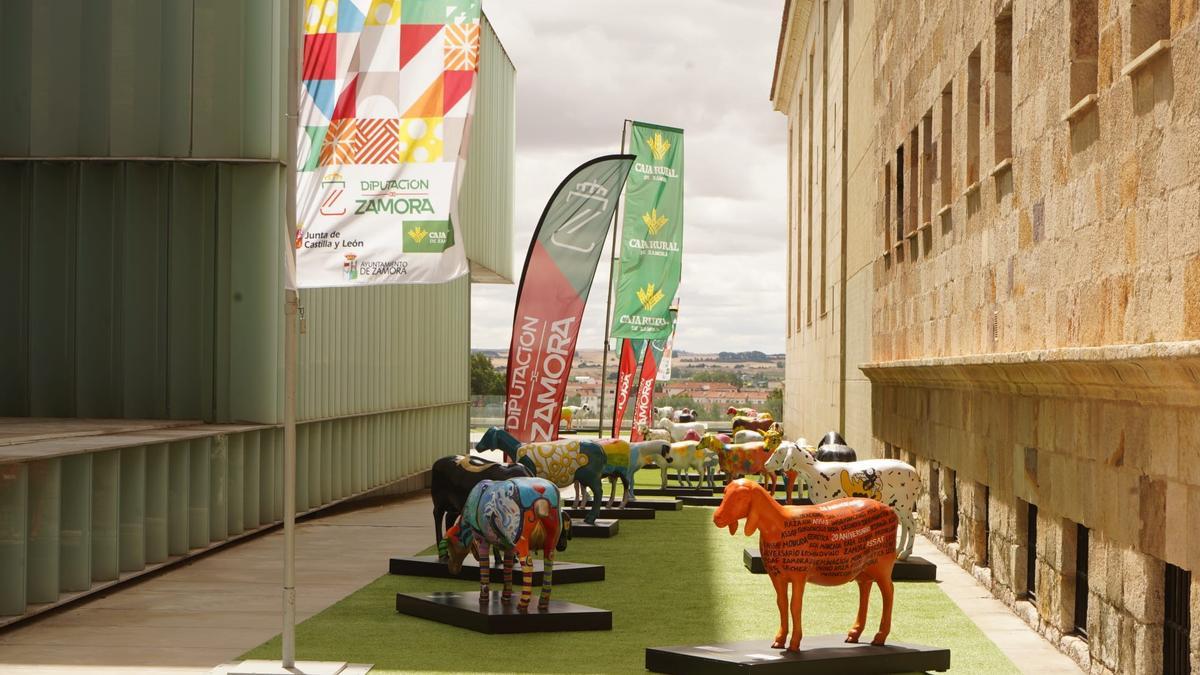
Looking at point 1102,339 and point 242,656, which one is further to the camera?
point 242,656

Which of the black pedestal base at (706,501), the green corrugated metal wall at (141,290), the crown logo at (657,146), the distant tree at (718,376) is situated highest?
the crown logo at (657,146)

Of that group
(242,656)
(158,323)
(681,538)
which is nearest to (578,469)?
(681,538)

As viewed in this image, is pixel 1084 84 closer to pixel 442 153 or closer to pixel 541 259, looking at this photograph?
pixel 442 153

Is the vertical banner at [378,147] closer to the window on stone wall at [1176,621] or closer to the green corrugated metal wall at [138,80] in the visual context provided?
the window on stone wall at [1176,621]

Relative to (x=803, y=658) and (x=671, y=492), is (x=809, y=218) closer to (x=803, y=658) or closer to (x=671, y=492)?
(x=671, y=492)

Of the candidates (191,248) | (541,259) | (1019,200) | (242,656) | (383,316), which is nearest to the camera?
(242,656)

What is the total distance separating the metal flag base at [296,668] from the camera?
10.4 m

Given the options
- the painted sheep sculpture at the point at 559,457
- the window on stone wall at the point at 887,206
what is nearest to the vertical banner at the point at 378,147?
the painted sheep sculpture at the point at 559,457

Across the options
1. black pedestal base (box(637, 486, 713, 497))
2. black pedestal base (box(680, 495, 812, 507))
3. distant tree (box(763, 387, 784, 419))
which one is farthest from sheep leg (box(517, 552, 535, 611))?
distant tree (box(763, 387, 784, 419))

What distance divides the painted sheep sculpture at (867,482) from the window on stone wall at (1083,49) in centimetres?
548

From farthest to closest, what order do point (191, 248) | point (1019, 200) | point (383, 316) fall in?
point (383, 316) < point (191, 248) < point (1019, 200)

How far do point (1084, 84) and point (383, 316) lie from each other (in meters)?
17.6

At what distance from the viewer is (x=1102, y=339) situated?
10734mm

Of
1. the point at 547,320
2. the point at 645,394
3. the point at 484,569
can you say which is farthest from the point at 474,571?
the point at 645,394
